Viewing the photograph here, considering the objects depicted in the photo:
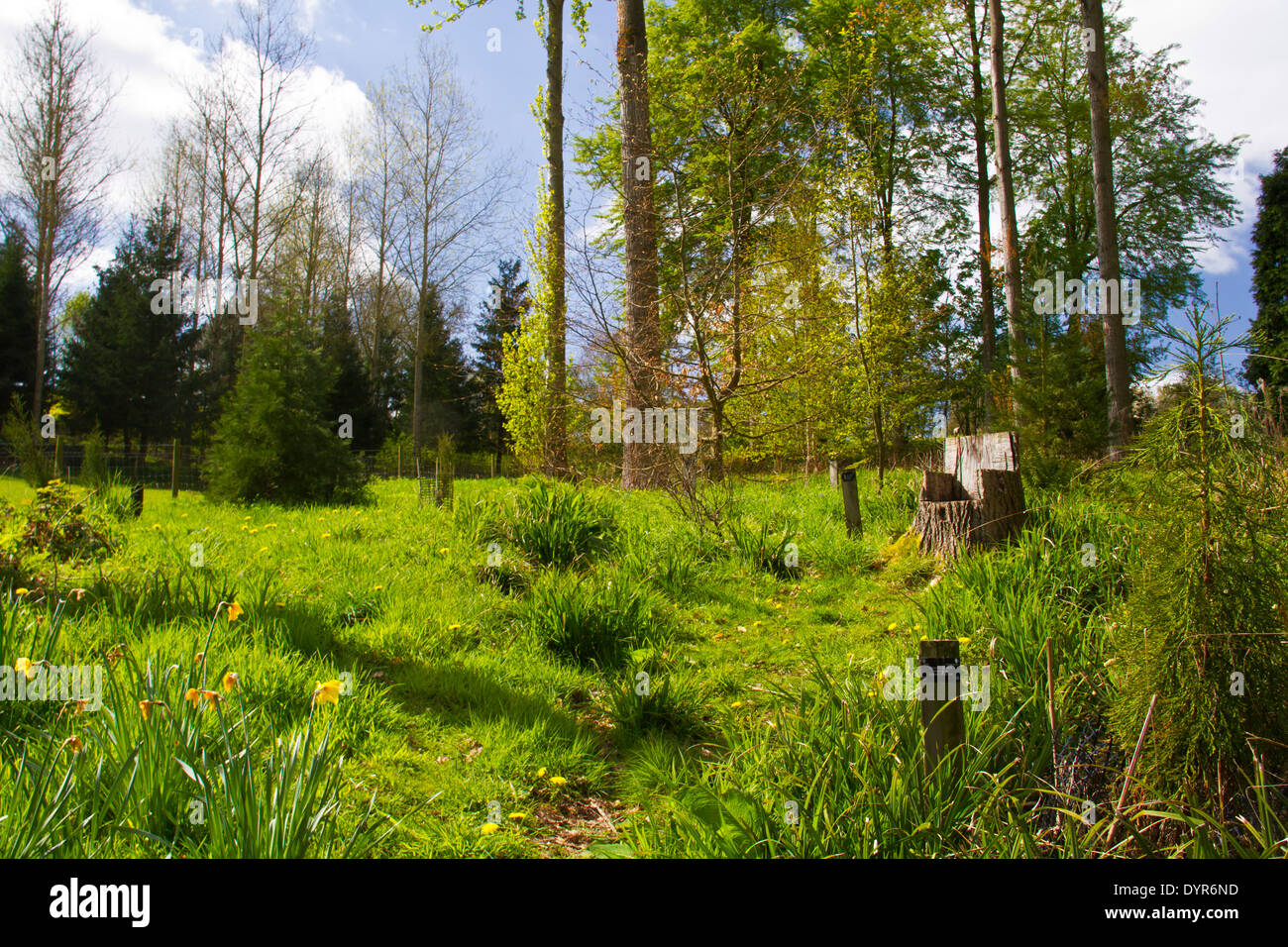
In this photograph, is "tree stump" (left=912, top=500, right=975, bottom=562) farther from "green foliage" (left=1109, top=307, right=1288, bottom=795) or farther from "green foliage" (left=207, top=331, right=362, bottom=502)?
"green foliage" (left=207, top=331, right=362, bottom=502)

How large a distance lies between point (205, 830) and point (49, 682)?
1.29 metres

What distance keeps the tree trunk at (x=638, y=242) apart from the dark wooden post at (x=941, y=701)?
4.53m

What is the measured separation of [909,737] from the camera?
2.42 meters

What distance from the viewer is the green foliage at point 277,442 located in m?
11.0

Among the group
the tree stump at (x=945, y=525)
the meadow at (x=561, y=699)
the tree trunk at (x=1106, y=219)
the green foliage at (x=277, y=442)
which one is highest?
the tree trunk at (x=1106, y=219)

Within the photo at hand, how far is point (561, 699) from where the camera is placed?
3.68 meters

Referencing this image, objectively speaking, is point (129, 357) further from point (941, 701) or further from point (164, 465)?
point (941, 701)

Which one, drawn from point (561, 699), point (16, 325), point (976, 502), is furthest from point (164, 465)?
point (976, 502)

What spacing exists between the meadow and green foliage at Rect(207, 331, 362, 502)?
15.7 ft

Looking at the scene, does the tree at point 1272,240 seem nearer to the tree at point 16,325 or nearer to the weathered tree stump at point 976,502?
the weathered tree stump at point 976,502

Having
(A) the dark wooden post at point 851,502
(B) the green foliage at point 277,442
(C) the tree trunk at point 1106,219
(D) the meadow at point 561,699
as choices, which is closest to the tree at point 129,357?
(B) the green foliage at point 277,442

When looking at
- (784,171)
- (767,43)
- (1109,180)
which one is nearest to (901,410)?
(1109,180)

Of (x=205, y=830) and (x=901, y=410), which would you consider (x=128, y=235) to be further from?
(x=205, y=830)

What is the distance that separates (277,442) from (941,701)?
36.5ft
